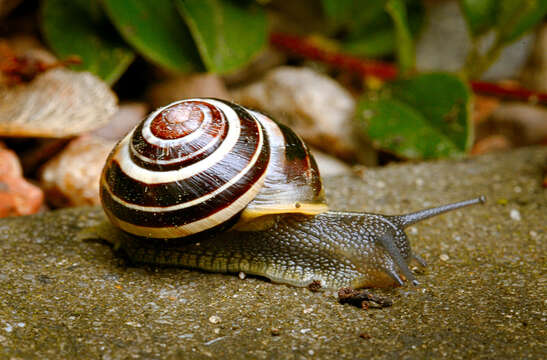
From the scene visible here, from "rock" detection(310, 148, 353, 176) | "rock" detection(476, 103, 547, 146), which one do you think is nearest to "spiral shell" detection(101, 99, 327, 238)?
"rock" detection(310, 148, 353, 176)

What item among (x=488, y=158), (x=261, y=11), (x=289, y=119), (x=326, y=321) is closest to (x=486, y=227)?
(x=488, y=158)

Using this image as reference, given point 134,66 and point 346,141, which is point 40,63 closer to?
point 134,66

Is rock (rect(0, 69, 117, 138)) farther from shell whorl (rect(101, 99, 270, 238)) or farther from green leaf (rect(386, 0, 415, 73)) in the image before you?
green leaf (rect(386, 0, 415, 73))

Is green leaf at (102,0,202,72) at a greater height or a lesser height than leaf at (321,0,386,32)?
lesser

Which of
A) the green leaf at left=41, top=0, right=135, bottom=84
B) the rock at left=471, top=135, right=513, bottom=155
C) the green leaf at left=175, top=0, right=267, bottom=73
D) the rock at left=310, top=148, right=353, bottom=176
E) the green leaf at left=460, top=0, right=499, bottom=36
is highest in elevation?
the green leaf at left=460, top=0, right=499, bottom=36

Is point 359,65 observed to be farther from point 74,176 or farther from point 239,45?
point 74,176

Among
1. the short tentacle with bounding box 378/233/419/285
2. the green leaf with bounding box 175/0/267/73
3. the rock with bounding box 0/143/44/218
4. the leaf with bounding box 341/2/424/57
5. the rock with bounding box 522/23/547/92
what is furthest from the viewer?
Result: the rock with bounding box 522/23/547/92
